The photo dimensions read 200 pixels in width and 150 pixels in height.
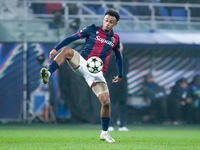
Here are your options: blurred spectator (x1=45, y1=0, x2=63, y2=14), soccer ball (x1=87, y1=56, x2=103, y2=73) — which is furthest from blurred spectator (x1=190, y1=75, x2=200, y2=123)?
soccer ball (x1=87, y1=56, x2=103, y2=73)

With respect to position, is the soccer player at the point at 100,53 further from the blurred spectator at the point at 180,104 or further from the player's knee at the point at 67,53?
the blurred spectator at the point at 180,104

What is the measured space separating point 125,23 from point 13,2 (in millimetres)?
3610

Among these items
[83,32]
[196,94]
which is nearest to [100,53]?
[83,32]

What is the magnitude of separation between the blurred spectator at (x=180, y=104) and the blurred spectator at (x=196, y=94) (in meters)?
0.19

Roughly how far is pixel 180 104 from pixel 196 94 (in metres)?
0.63

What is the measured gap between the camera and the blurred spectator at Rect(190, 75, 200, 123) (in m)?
20.3

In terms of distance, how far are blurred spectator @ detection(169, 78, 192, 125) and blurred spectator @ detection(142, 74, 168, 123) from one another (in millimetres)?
231

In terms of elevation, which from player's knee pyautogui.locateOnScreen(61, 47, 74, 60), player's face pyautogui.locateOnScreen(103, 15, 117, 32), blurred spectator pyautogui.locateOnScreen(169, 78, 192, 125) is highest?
player's face pyautogui.locateOnScreen(103, 15, 117, 32)

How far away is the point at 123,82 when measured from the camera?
1633cm

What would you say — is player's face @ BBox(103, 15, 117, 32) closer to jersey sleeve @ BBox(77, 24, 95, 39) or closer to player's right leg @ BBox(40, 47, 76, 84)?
jersey sleeve @ BBox(77, 24, 95, 39)

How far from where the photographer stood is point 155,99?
66.3ft

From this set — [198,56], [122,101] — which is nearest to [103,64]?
[122,101]

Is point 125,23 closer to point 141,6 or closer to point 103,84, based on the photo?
point 141,6

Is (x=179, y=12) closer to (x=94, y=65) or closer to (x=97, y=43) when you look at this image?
(x=97, y=43)
